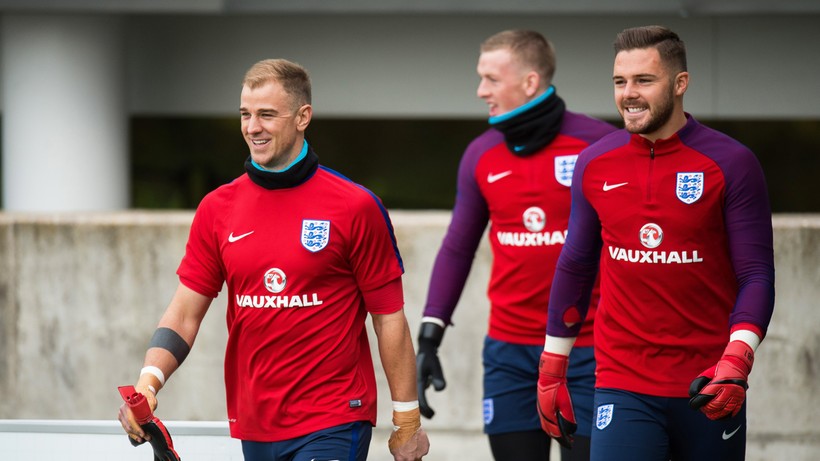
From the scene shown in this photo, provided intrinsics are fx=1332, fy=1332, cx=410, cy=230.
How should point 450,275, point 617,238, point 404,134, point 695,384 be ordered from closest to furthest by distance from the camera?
point 695,384
point 617,238
point 450,275
point 404,134

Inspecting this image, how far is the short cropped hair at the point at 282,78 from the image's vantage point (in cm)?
465

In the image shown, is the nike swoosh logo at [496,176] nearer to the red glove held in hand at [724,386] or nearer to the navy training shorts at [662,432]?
the navy training shorts at [662,432]

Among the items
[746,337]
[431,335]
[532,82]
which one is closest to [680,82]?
[746,337]

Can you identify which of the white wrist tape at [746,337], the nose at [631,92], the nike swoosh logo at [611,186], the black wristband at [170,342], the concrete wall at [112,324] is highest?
the nose at [631,92]

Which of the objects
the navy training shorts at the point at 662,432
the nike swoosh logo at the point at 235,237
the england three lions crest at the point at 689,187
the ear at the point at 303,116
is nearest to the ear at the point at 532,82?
the england three lions crest at the point at 689,187

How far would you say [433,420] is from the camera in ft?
25.9

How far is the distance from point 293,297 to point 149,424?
69 centimetres

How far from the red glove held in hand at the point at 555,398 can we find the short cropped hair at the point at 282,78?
4.61 feet

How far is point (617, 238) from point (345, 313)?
1.02m

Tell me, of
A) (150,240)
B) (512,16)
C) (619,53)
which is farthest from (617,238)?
(512,16)

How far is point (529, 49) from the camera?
6.22 metres

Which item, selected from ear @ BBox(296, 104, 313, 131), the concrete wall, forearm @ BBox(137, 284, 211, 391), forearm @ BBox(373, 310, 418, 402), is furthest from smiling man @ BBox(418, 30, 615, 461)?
forearm @ BBox(137, 284, 211, 391)

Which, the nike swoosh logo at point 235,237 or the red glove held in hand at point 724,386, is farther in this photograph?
the nike swoosh logo at point 235,237

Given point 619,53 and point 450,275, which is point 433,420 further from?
point 619,53
